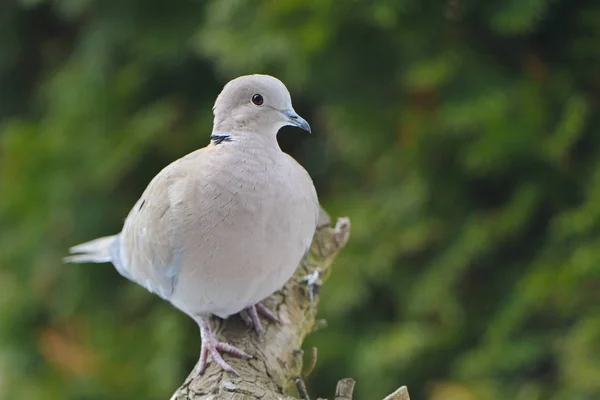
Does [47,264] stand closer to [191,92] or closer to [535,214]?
[191,92]

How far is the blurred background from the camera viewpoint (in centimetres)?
177

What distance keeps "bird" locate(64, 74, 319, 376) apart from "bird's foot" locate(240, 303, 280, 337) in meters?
0.06

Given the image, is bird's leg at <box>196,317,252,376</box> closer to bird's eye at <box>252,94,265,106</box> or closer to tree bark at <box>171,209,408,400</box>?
tree bark at <box>171,209,408,400</box>

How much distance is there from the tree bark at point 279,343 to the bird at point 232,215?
0.09 feet

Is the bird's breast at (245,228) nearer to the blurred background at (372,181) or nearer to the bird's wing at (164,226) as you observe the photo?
the bird's wing at (164,226)

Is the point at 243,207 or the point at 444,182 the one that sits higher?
the point at 444,182

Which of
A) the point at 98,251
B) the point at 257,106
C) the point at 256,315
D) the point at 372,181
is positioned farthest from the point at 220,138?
the point at 372,181

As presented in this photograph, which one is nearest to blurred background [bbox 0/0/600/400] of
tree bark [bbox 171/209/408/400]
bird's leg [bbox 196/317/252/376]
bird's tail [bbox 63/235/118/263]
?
tree bark [bbox 171/209/408/400]

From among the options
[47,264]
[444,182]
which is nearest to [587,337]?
[444,182]

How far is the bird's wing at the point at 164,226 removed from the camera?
3.77 ft

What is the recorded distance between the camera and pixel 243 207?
1105 millimetres

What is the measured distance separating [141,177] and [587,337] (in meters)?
1.29

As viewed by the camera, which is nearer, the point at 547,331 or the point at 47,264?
the point at 547,331

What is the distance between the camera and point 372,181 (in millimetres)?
2121
